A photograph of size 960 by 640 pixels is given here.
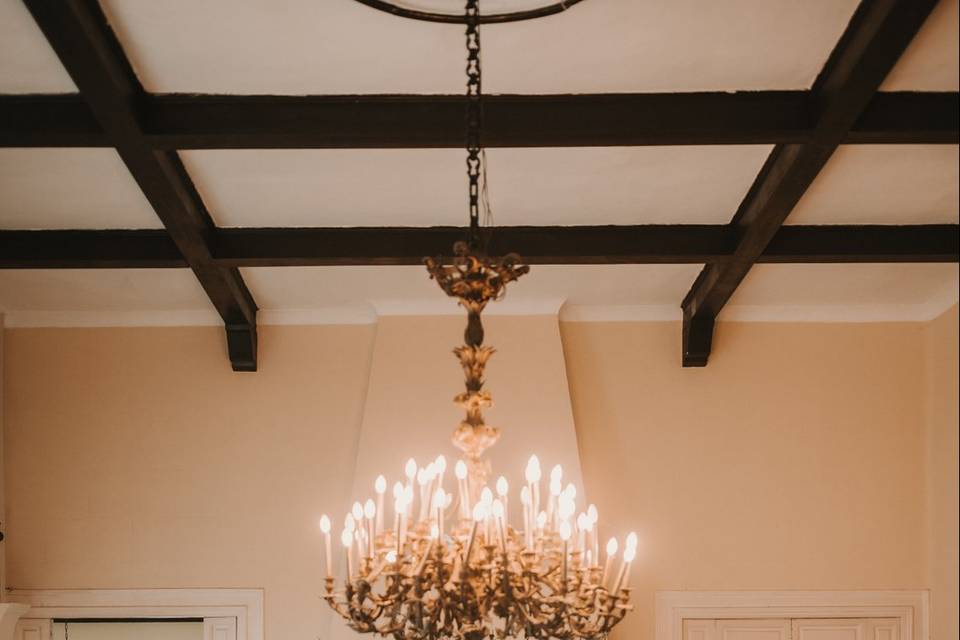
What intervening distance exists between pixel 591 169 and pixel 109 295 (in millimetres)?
3296

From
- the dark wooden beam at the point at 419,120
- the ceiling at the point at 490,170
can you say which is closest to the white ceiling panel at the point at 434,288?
the ceiling at the point at 490,170

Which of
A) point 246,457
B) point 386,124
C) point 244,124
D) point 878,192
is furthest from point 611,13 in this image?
point 246,457

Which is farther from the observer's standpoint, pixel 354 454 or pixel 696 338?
pixel 354 454

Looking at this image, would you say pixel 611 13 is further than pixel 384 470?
No

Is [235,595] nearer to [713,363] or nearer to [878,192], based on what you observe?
[713,363]

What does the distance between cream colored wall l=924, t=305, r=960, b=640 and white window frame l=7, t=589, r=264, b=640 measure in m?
4.25

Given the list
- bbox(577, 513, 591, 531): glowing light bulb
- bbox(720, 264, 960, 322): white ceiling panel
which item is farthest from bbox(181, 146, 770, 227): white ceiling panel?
bbox(577, 513, 591, 531): glowing light bulb

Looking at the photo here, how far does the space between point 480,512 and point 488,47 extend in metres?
1.93

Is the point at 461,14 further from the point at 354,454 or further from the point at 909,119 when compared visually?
the point at 354,454

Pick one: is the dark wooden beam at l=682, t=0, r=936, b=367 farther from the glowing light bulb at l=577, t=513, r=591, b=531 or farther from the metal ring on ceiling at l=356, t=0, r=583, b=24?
the glowing light bulb at l=577, t=513, r=591, b=531

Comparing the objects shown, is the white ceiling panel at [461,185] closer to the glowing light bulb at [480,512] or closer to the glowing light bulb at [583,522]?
the glowing light bulb at [583,522]

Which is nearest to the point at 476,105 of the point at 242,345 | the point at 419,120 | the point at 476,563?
the point at 419,120

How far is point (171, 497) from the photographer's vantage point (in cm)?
662

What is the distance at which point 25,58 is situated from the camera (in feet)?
14.0
